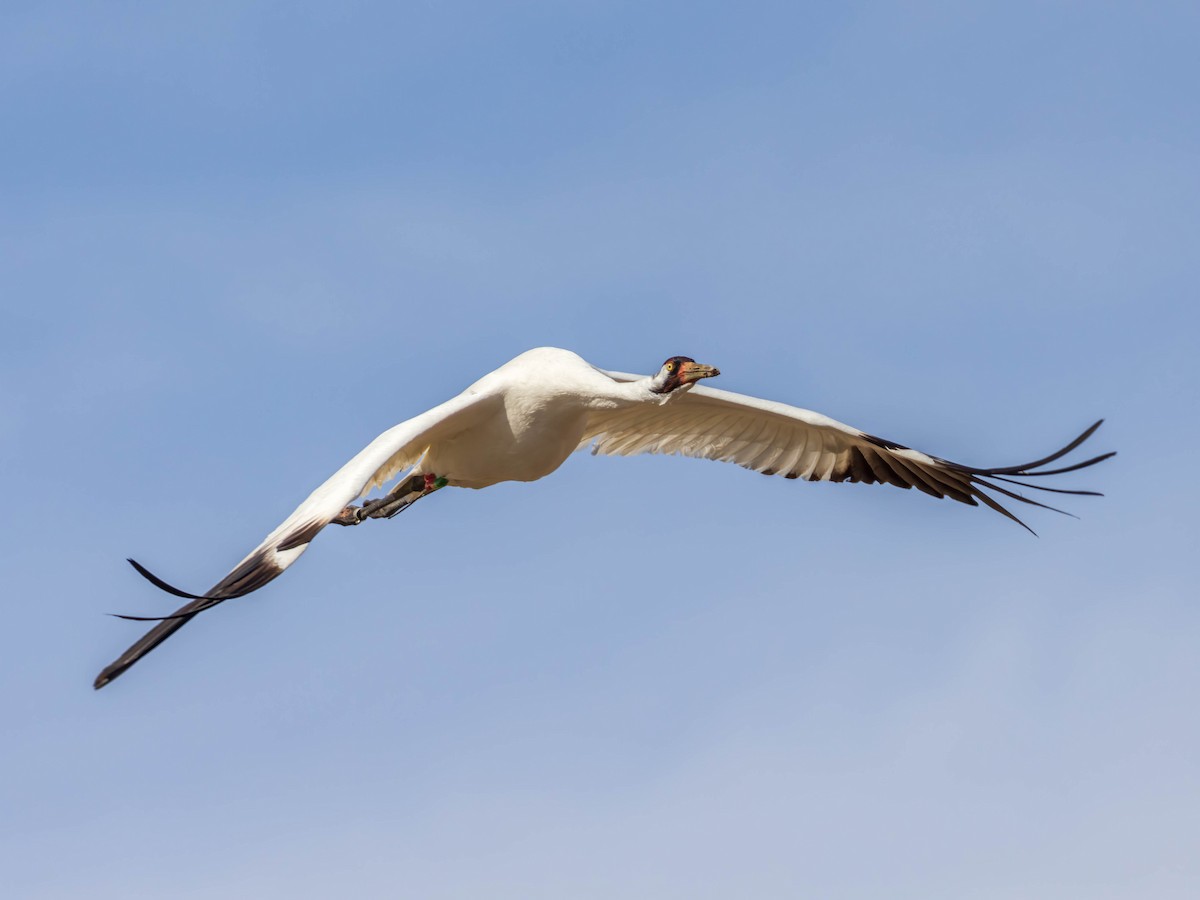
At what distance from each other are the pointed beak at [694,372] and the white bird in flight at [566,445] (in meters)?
0.01

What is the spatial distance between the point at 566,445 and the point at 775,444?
Result: 384 cm

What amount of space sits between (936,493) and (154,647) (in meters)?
10.9

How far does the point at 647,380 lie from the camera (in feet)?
58.7

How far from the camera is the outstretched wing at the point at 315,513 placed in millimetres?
14281

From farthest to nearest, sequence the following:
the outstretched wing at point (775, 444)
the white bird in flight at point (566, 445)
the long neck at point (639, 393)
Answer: the outstretched wing at point (775, 444)
the long neck at point (639, 393)
the white bird in flight at point (566, 445)

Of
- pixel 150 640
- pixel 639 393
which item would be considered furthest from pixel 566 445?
pixel 150 640

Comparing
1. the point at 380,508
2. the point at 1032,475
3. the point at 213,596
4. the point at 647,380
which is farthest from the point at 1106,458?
the point at 213,596

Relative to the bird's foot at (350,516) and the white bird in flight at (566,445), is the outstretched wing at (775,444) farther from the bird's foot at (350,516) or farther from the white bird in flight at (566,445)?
the bird's foot at (350,516)

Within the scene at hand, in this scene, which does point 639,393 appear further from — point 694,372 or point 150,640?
point 150,640

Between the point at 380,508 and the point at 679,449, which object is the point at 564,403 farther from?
the point at 679,449

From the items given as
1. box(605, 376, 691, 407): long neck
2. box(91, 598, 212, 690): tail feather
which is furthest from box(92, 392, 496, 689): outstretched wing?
box(605, 376, 691, 407): long neck

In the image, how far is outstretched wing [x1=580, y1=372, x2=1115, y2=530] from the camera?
2038cm

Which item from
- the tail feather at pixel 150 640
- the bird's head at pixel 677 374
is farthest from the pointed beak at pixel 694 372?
the tail feather at pixel 150 640

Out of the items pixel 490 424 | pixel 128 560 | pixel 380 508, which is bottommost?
pixel 128 560
